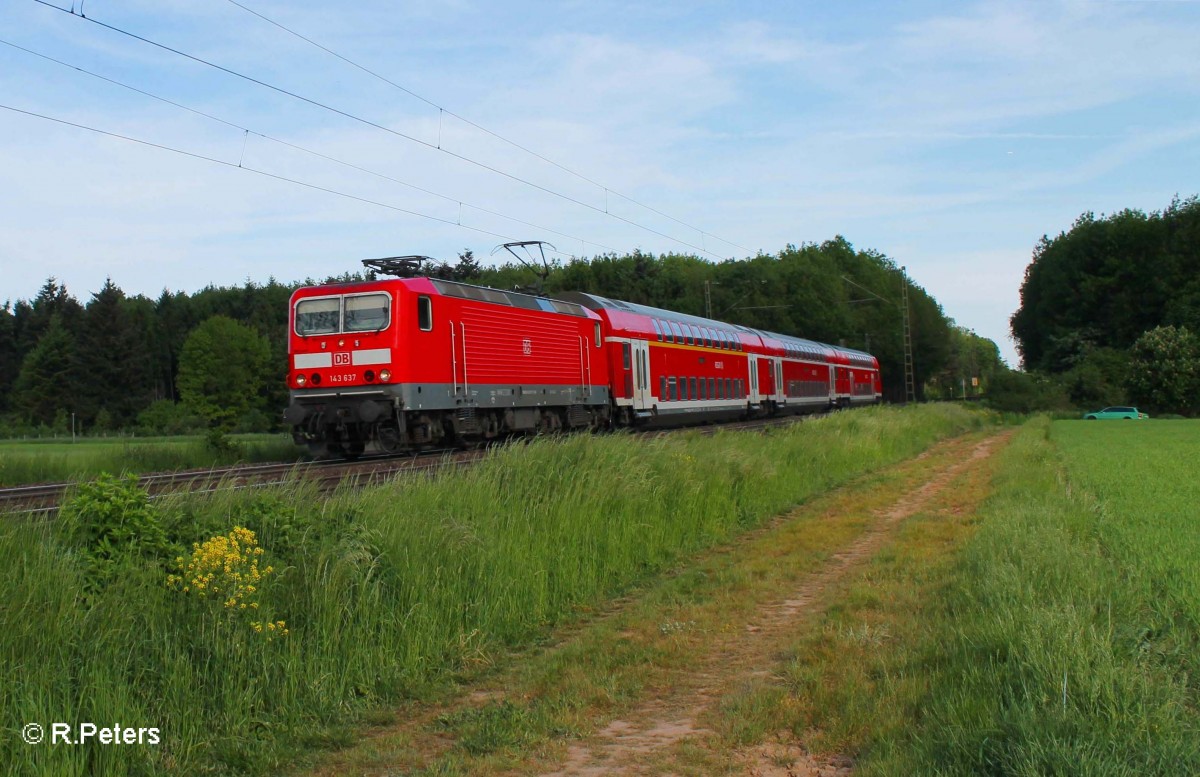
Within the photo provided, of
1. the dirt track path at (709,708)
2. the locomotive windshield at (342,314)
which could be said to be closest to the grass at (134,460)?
the locomotive windshield at (342,314)

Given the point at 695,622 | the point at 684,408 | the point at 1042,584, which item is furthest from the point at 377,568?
the point at 684,408

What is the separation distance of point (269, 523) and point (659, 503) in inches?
241

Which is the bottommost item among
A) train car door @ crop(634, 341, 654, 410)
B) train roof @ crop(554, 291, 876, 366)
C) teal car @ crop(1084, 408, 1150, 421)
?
teal car @ crop(1084, 408, 1150, 421)

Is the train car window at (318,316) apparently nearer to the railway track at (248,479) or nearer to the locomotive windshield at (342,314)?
the locomotive windshield at (342,314)

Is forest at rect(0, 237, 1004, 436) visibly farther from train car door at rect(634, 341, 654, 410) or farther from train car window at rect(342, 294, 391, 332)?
train car window at rect(342, 294, 391, 332)

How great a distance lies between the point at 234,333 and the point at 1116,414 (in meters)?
68.8

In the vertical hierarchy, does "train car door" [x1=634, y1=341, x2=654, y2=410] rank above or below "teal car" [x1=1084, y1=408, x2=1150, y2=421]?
above

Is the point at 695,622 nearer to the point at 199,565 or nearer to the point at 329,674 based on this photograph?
the point at 329,674

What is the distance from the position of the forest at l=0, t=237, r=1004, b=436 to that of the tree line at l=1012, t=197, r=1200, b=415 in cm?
648

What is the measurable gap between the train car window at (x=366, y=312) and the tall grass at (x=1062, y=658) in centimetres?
1159

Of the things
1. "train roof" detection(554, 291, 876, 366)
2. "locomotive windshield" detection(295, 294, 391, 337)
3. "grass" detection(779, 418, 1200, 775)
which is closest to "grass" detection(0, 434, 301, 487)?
"locomotive windshield" detection(295, 294, 391, 337)

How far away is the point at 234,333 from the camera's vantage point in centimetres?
8731

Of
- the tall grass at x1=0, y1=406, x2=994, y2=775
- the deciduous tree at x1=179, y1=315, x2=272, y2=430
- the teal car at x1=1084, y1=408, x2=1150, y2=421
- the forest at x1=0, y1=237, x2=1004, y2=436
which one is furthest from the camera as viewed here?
the deciduous tree at x1=179, y1=315, x2=272, y2=430

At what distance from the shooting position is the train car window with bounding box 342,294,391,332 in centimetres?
1875
